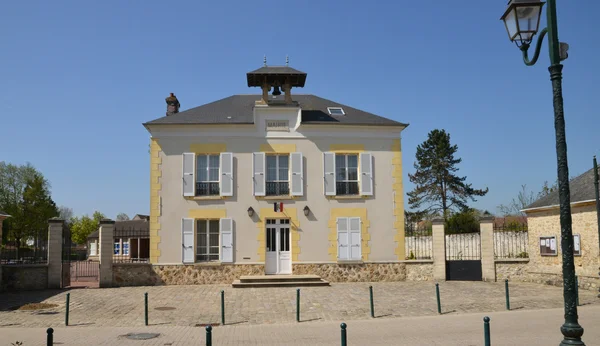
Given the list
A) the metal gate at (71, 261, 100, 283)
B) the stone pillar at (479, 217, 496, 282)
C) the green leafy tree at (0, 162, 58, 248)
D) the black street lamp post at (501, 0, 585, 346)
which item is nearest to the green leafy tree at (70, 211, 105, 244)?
the green leafy tree at (0, 162, 58, 248)

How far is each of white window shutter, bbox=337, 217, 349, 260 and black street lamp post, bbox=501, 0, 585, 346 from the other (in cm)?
1509

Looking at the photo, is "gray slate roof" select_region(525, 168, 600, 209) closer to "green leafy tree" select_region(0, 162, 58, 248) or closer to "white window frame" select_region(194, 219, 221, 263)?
"white window frame" select_region(194, 219, 221, 263)

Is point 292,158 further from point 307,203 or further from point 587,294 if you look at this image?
point 587,294

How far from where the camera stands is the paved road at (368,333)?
980cm

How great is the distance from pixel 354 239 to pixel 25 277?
12057 millimetres

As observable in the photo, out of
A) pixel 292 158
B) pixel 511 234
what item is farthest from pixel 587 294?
pixel 292 158

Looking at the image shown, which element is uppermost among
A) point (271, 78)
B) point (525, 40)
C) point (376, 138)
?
point (271, 78)

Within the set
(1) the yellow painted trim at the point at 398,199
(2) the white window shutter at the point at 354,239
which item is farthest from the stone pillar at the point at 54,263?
(1) the yellow painted trim at the point at 398,199

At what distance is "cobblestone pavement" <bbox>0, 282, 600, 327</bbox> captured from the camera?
1289 centimetres

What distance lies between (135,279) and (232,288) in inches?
156

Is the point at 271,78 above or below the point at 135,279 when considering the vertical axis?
above

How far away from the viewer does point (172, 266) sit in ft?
66.8

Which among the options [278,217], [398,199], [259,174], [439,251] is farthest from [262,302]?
[439,251]

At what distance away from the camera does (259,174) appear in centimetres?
2103
